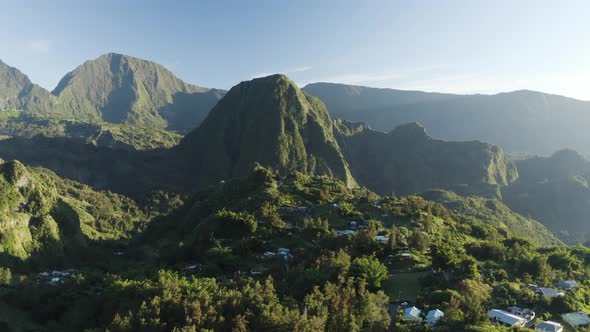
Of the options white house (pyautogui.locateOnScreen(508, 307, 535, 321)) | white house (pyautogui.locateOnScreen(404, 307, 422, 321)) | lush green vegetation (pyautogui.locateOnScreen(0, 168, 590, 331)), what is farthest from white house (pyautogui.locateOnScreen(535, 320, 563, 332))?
white house (pyautogui.locateOnScreen(404, 307, 422, 321))

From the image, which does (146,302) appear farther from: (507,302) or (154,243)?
(154,243)

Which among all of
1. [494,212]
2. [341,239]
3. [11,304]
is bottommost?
[494,212]

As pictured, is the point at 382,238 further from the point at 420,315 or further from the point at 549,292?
the point at 549,292

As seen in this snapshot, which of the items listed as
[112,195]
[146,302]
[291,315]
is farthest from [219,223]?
[112,195]

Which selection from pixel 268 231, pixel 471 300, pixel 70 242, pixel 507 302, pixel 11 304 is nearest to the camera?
pixel 471 300

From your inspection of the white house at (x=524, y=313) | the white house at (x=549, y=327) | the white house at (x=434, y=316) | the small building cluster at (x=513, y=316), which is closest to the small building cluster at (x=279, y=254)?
the white house at (x=434, y=316)

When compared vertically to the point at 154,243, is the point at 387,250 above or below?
above

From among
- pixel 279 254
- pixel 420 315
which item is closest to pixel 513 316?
pixel 420 315

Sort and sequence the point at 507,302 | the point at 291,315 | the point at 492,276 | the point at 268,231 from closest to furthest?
the point at 291,315
the point at 507,302
the point at 492,276
the point at 268,231

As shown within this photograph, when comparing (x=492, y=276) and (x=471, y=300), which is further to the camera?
(x=492, y=276)
